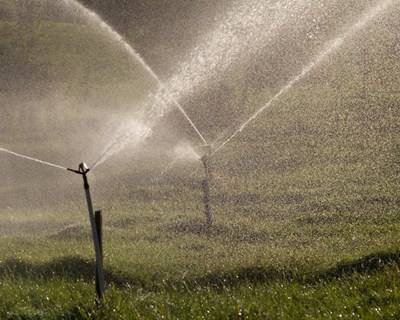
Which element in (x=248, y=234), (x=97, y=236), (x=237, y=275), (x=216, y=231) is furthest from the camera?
(x=216, y=231)

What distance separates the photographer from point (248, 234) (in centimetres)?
1463

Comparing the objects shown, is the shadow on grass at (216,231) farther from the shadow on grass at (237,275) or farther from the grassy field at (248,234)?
the shadow on grass at (237,275)

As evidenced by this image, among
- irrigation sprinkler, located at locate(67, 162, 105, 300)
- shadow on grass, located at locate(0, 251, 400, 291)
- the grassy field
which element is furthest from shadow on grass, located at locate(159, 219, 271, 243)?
irrigation sprinkler, located at locate(67, 162, 105, 300)

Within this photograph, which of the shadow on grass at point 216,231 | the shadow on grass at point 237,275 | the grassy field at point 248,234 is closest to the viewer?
the grassy field at point 248,234

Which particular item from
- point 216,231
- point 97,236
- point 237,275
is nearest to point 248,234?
point 216,231

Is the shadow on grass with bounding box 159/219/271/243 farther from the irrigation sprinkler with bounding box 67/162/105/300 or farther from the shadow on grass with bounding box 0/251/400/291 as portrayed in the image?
the irrigation sprinkler with bounding box 67/162/105/300

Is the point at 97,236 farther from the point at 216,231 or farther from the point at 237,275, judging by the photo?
the point at 216,231

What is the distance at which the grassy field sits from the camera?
9.46 metres

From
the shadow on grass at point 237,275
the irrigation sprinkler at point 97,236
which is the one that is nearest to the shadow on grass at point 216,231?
the shadow on grass at point 237,275

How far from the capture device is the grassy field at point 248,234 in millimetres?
9461

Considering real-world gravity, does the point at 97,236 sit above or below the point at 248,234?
below

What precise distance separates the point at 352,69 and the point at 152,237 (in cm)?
2307

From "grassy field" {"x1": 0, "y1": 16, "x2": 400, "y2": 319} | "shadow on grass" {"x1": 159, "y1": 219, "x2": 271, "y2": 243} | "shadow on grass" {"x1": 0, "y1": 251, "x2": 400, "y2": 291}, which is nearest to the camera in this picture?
"grassy field" {"x1": 0, "y1": 16, "x2": 400, "y2": 319}

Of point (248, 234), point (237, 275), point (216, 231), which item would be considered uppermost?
point (216, 231)
